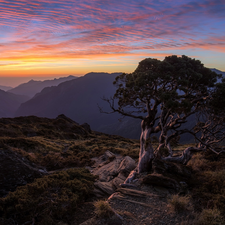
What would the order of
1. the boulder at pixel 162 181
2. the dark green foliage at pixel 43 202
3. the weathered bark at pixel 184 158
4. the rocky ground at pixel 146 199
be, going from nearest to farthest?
the rocky ground at pixel 146 199
the dark green foliage at pixel 43 202
the boulder at pixel 162 181
the weathered bark at pixel 184 158

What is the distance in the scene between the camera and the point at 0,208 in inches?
294

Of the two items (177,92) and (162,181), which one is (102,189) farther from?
(177,92)

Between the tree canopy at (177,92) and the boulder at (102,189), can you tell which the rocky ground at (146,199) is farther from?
the tree canopy at (177,92)

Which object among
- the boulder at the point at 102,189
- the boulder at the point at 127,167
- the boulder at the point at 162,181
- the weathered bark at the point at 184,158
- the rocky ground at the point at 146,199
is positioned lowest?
the boulder at the point at 102,189

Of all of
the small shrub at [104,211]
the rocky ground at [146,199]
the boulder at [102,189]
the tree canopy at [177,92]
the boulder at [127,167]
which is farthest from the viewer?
the boulder at [127,167]

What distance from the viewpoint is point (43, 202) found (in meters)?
8.23

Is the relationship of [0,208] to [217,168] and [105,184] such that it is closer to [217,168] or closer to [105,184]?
[105,184]

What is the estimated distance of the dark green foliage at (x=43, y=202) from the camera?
7.57 metres

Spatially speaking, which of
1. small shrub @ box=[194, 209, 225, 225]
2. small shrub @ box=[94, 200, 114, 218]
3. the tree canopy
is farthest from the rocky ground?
the tree canopy

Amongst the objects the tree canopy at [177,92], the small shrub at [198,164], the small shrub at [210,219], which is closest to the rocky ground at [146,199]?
the small shrub at [210,219]

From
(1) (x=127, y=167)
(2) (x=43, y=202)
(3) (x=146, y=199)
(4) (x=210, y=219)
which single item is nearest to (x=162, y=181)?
(3) (x=146, y=199)

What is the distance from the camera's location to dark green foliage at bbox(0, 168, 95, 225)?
757 cm

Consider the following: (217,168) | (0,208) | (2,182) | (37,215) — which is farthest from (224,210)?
(2,182)

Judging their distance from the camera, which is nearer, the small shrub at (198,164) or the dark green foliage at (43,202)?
the dark green foliage at (43,202)
